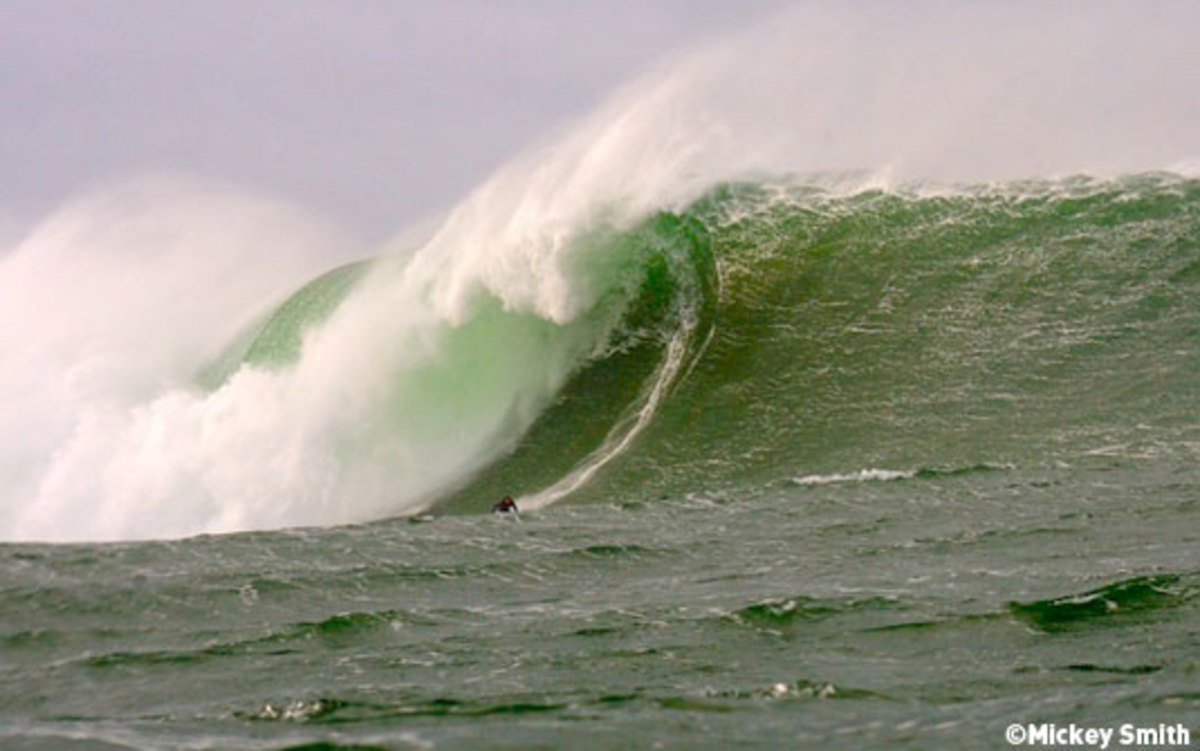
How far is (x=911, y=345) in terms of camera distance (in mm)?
15070

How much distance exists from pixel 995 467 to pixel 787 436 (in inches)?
95.2

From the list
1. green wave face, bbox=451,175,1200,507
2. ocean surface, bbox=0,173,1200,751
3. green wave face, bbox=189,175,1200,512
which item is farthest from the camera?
green wave face, bbox=189,175,1200,512

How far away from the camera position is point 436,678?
5891mm

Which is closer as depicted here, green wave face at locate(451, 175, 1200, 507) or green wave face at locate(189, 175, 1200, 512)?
green wave face at locate(451, 175, 1200, 507)

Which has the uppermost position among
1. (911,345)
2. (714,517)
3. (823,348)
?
(823,348)

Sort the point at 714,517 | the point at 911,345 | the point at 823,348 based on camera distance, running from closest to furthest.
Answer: the point at 714,517
the point at 911,345
the point at 823,348

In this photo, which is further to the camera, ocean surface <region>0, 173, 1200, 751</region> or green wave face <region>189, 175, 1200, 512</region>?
green wave face <region>189, 175, 1200, 512</region>

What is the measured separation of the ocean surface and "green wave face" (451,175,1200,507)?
5 centimetres

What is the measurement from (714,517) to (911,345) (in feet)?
17.8

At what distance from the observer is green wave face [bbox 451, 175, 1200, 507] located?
1292cm

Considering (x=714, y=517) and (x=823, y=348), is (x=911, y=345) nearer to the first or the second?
(x=823, y=348)

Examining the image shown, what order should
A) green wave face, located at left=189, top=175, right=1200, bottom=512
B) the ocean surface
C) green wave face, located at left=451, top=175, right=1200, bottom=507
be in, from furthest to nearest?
1. green wave face, located at left=189, top=175, right=1200, bottom=512
2. green wave face, located at left=451, top=175, right=1200, bottom=507
3. the ocean surface

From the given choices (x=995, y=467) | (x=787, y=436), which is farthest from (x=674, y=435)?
(x=995, y=467)

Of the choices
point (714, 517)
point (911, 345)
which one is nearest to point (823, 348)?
point (911, 345)
